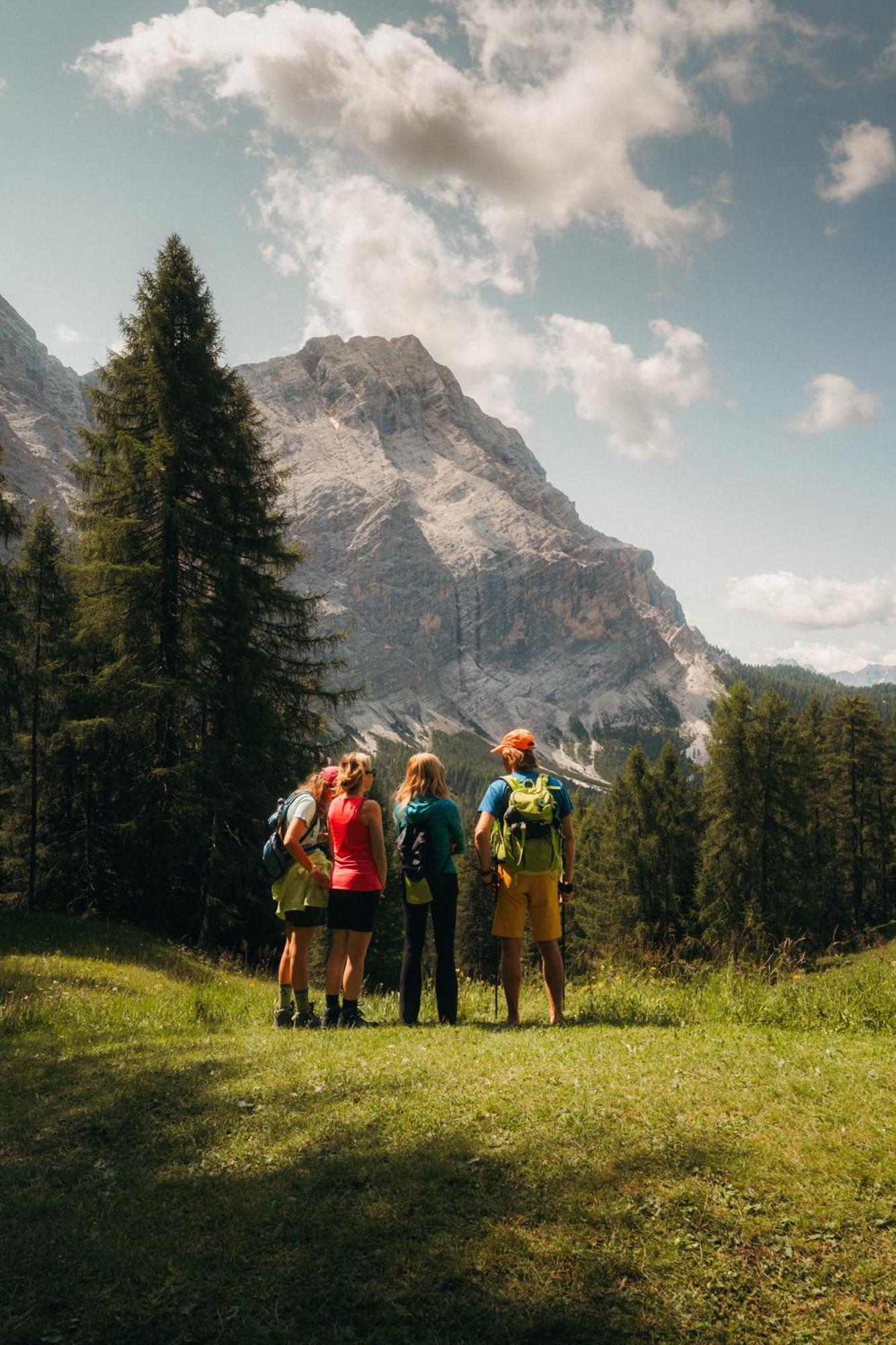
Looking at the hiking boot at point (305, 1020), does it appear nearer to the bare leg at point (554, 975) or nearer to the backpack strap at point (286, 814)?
the backpack strap at point (286, 814)

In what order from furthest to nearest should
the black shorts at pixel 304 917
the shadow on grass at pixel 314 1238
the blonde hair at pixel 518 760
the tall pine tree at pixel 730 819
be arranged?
1. the tall pine tree at pixel 730 819
2. the black shorts at pixel 304 917
3. the blonde hair at pixel 518 760
4. the shadow on grass at pixel 314 1238

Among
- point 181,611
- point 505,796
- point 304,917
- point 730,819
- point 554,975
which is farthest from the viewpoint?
point 730,819

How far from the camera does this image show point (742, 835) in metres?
28.2

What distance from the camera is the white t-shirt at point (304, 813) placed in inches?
284

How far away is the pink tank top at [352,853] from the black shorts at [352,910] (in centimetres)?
5

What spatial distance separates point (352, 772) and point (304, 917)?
1595 mm

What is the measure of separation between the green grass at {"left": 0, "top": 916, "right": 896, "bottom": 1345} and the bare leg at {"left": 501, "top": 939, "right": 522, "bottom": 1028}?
0.77 metres

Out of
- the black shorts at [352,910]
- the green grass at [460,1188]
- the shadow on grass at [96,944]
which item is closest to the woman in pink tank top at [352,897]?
the black shorts at [352,910]

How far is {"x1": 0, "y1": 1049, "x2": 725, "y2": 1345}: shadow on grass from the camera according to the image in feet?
8.61

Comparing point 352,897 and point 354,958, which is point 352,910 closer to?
point 352,897

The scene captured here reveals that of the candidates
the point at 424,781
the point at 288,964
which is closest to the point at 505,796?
the point at 424,781

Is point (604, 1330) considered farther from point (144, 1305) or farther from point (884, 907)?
point (884, 907)

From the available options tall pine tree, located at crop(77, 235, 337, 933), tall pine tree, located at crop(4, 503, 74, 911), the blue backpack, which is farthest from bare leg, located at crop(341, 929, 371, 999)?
tall pine tree, located at crop(4, 503, 74, 911)

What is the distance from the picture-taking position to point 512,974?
6883 millimetres
